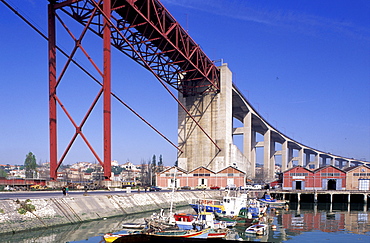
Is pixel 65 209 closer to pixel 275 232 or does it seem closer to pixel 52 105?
pixel 52 105

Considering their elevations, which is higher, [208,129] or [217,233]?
[208,129]

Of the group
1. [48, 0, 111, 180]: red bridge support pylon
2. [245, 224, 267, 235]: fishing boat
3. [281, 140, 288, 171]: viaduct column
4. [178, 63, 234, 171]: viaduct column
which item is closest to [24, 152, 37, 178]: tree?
[178, 63, 234, 171]: viaduct column

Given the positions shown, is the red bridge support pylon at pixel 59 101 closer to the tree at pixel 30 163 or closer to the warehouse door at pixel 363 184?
the warehouse door at pixel 363 184

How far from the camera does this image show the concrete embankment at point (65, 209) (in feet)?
91.4

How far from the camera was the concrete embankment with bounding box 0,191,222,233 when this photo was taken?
27870 millimetres

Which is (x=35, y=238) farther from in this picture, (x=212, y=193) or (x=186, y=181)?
(x=186, y=181)

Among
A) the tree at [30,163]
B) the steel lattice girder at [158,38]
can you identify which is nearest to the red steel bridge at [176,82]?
the steel lattice girder at [158,38]

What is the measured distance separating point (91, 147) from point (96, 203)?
6.73 m

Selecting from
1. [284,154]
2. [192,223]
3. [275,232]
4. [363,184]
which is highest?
[284,154]

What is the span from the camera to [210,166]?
271 ft

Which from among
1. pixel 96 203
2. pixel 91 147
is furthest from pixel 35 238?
pixel 91 147

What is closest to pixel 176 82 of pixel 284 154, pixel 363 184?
pixel 363 184

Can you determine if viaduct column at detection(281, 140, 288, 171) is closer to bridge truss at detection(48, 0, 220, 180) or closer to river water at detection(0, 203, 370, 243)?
bridge truss at detection(48, 0, 220, 180)

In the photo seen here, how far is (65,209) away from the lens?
3334cm
